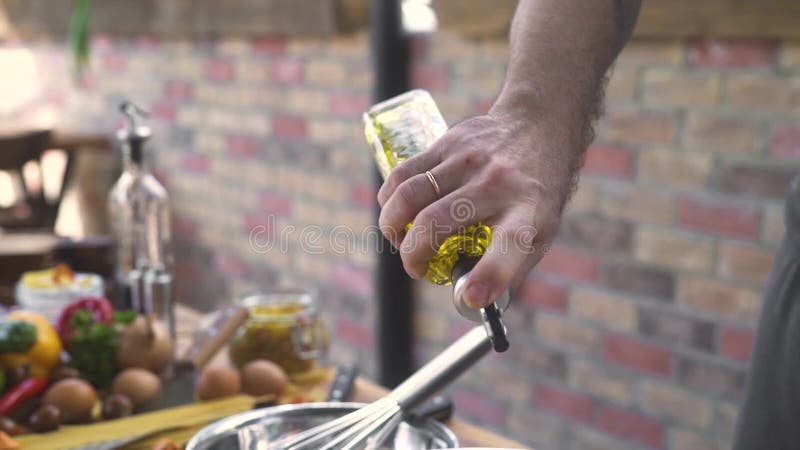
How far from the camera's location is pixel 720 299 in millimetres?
1620

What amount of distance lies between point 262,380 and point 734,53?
942 mm

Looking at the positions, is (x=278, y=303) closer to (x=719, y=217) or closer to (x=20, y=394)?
(x=20, y=394)

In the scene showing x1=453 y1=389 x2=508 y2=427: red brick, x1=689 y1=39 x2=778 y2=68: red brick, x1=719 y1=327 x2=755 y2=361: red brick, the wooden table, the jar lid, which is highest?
x1=689 y1=39 x2=778 y2=68: red brick

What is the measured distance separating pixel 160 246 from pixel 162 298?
2.8 inches

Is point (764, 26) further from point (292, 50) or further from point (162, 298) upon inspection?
point (292, 50)

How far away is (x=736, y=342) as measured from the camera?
1610 mm

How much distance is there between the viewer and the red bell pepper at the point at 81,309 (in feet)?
3.60

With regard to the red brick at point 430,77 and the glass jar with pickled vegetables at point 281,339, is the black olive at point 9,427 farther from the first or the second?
the red brick at point 430,77

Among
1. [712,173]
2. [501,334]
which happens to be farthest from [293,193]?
[501,334]

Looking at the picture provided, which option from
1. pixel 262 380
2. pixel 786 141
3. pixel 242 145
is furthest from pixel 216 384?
pixel 242 145

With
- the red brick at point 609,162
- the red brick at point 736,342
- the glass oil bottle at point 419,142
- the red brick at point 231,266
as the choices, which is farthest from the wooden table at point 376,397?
the red brick at point 231,266

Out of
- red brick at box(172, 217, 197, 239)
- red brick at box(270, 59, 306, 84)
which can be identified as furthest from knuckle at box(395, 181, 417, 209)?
red brick at box(172, 217, 197, 239)

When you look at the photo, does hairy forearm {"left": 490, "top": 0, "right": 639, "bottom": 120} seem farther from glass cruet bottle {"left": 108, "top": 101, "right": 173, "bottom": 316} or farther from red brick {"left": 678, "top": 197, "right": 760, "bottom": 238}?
red brick {"left": 678, "top": 197, "right": 760, "bottom": 238}

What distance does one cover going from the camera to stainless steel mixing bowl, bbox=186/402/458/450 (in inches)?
30.5
